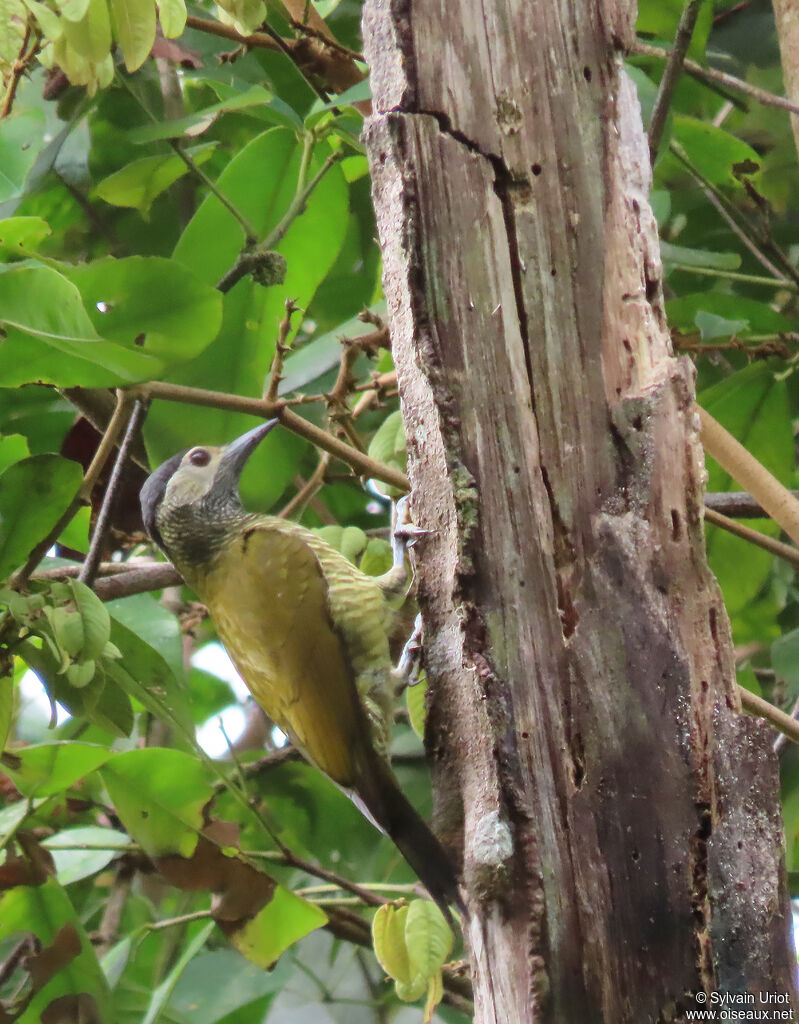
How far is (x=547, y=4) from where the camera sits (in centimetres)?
128

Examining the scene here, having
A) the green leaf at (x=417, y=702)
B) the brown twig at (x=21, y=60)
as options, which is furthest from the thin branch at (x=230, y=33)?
the green leaf at (x=417, y=702)

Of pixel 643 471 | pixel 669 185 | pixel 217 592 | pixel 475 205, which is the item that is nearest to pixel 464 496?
pixel 643 471

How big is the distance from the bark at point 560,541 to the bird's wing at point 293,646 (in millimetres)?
609

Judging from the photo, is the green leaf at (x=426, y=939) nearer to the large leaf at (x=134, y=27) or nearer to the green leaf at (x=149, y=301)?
the green leaf at (x=149, y=301)

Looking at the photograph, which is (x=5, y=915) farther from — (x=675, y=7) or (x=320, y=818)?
(x=675, y=7)

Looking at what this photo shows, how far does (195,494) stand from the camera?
2.27m

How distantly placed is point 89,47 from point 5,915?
1.36 meters

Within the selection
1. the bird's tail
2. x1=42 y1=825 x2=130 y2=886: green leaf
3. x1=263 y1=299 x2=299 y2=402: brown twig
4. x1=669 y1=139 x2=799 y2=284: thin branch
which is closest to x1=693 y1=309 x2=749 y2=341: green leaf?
x1=669 y1=139 x2=799 y2=284: thin branch

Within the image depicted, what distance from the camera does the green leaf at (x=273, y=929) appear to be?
1.82 m

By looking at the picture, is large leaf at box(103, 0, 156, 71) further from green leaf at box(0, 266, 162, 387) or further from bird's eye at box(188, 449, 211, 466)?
bird's eye at box(188, 449, 211, 466)

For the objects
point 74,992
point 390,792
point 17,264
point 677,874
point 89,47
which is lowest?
point 74,992

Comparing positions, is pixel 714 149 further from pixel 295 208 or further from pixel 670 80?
pixel 295 208

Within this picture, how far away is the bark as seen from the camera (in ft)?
3.42

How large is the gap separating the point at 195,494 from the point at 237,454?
258 millimetres
